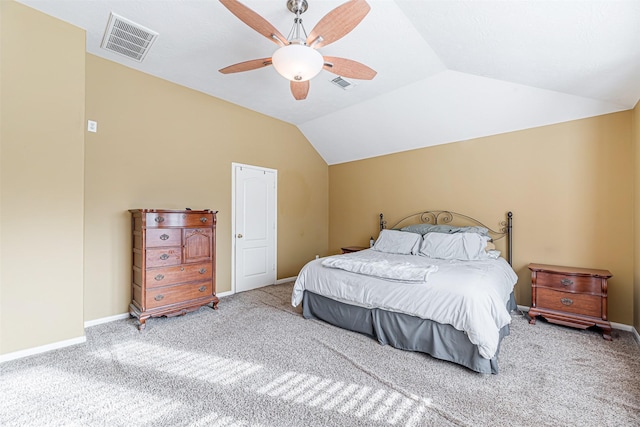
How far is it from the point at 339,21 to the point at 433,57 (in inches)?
66.3

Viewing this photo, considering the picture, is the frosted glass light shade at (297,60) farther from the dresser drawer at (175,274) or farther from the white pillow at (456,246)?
the white pillow at (456,246)

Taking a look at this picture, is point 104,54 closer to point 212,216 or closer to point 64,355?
point 212,216

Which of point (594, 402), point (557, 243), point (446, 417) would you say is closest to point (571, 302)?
point (557, 243)

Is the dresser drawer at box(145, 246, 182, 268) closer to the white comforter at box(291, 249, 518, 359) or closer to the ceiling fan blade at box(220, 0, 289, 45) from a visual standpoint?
the white comforter at box(291, 249, 518, 359)

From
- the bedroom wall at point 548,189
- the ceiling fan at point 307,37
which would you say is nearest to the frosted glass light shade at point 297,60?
the ceiling fan at point 307,37

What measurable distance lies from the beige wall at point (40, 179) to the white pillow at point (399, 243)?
3663 millimetres

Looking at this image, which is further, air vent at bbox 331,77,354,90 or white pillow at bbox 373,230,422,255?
white pillow at bbox 373,230,422,255

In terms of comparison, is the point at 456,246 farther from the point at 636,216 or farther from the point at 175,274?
the point at 175,274

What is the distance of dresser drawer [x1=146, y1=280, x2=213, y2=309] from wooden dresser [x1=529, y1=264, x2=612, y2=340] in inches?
153

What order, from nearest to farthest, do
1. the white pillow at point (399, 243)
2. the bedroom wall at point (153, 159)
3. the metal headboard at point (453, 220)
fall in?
the bedroom wall at point (153, 159) < the metal headboard at point (453, 220) < the white pillow at point (399, 243)

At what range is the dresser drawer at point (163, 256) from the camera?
10.5 ft

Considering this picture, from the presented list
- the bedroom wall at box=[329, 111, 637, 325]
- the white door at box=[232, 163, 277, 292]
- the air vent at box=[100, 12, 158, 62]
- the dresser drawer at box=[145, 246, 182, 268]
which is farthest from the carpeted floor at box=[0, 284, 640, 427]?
the air vent at box=[100, 12, 158, 62]

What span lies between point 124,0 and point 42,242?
223cm

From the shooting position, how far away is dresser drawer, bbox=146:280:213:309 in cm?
322
